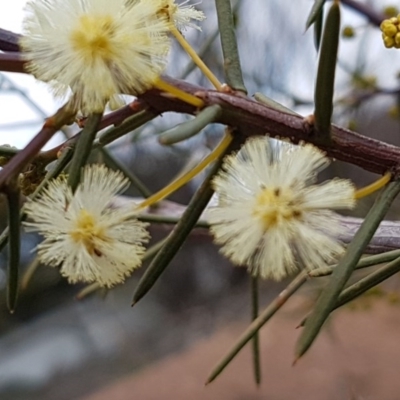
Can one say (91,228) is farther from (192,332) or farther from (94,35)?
(192,332)

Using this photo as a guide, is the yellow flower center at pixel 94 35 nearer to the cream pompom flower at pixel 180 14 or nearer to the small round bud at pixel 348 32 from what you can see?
the cream pompom flower at pixel 180 14

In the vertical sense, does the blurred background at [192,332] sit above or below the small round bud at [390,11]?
below

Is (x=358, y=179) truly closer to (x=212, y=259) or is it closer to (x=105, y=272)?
(x=212, y=259)

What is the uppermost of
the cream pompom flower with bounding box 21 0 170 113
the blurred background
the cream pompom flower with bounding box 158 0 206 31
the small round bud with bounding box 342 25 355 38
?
the small round bud with bounding box 342 25 355 38

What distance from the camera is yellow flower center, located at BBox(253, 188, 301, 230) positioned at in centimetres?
18

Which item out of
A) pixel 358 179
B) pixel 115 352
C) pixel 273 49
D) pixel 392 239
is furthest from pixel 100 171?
pixel 115 352

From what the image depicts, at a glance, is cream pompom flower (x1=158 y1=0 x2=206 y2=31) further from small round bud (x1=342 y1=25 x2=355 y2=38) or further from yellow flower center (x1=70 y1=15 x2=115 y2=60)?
small round bud (x1=342 y1=25 x2=355 y2=38)

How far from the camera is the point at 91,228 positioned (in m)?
0.19

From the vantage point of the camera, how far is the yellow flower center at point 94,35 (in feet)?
0.57

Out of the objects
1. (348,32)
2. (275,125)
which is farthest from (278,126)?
(348,32)

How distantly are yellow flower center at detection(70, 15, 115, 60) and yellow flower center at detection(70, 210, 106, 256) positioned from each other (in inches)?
2.0

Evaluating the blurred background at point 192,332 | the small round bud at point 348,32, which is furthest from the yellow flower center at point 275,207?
the blurred background at point 192,332

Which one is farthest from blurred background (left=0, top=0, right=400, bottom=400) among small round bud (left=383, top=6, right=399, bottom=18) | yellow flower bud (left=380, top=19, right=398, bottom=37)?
yellow flower bud (left=380, top=19, right=398, bottom=37)

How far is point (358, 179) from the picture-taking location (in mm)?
1181
